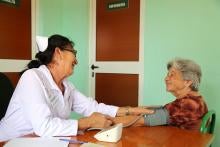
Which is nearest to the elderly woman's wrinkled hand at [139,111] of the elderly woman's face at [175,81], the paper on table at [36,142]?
the elderly woman's face at [175,81]

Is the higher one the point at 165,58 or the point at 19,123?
the point at 165,58

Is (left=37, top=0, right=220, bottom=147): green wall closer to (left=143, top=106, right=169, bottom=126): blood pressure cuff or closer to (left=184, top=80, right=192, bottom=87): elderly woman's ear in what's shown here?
(left=184, top=80, right=192, bottom=87): elderly woman's ear

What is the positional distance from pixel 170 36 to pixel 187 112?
4.98ft

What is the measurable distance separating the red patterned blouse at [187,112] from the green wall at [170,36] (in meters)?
1.16

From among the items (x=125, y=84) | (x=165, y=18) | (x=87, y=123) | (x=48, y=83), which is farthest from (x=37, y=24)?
(x=87, y=123)

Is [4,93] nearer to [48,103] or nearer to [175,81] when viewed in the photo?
→ [48,103]

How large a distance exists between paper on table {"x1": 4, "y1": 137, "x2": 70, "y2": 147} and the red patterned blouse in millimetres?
707

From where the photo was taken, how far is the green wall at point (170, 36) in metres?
2.55

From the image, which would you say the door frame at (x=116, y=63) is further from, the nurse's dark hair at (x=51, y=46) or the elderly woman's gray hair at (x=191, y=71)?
the nurse's dark hair at (x=51, y=46)

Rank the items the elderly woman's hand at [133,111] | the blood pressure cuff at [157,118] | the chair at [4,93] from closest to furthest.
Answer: the blood pressure cuff at [157,118]
the elderly woman's hand at [133,111]
the chair at [4,93]

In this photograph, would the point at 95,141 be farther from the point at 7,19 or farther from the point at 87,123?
the point at 7,19

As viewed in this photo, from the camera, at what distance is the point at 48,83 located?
1.40 meters

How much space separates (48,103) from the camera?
4.29 feet

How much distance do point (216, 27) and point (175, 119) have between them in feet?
4.63
